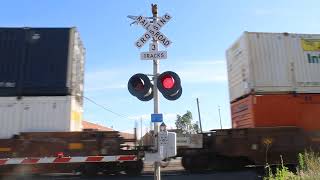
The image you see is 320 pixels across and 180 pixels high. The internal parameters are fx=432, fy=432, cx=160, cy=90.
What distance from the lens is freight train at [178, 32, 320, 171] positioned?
13984mm

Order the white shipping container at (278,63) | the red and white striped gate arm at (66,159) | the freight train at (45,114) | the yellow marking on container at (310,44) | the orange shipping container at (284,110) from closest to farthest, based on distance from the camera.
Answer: the red and white striped gate arm at (66,159)
the freight train at (45,114)
the orange shipping container at (284,110)
the white shipping container at (278,63)
the yellow marking on container at (310,44)

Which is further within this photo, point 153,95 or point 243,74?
point 243,74

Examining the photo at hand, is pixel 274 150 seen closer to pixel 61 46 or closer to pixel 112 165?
pixel 112 165

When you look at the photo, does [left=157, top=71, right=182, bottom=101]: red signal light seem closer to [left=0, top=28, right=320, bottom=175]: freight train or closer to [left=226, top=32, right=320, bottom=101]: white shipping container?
[left=0, top=28, right=320, bottom=175]: freight train

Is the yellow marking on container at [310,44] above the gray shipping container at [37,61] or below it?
above

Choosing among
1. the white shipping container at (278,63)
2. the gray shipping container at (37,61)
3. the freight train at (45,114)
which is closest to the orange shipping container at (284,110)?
the white shipping container at (278,63)

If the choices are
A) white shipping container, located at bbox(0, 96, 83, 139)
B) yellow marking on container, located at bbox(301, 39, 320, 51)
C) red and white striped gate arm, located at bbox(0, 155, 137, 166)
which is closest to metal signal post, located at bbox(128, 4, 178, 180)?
red and white striped gate arm, located at bbox(0, 155, 137, 166)

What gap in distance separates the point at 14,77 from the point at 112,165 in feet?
13.5

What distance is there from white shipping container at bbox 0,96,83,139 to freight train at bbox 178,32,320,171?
175 inches

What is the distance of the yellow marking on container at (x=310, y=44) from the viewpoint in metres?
15.2

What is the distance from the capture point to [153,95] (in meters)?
7.83

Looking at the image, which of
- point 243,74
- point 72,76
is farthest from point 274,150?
point 72,76

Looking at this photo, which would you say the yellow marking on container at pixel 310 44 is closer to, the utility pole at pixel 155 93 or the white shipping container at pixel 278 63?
the white shipping container at pixel 278 63

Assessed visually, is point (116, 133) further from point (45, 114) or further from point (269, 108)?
point (269, 108)
